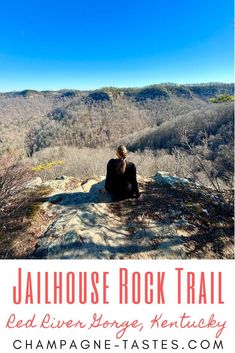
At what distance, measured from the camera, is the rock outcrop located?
497 centimetres

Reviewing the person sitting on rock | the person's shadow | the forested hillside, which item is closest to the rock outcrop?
the person's shadow

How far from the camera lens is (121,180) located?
22.4ft

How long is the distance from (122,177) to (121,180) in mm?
74

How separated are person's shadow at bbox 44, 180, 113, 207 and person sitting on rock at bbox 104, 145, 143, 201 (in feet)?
1.04

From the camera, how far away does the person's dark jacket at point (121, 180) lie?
6.81 metres

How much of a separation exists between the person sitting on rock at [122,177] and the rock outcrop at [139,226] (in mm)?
199

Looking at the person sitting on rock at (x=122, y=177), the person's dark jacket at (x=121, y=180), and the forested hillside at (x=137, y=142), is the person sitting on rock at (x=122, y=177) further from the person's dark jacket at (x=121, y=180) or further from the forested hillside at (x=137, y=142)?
the forested hillside at (x=137, y=142)

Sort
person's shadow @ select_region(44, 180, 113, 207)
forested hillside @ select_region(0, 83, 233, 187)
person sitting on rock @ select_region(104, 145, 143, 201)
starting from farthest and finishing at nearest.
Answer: forested hillside @ select_region(0, 83, 233, 187) < person's shadow @ select_region(44, 180, 113, 207) < person sitting on rock @ select_region(104, 145, 143, 201)

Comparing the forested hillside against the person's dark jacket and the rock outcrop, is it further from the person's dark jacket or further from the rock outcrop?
the person's dark jacket

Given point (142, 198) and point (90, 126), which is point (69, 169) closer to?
point (142, 198)

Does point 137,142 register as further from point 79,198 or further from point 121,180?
point 121,180

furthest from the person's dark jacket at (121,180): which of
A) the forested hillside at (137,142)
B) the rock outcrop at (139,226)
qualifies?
the forested hillside at (137,142)

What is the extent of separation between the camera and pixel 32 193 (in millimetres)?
7844

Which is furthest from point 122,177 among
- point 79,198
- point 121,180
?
point 79,198
